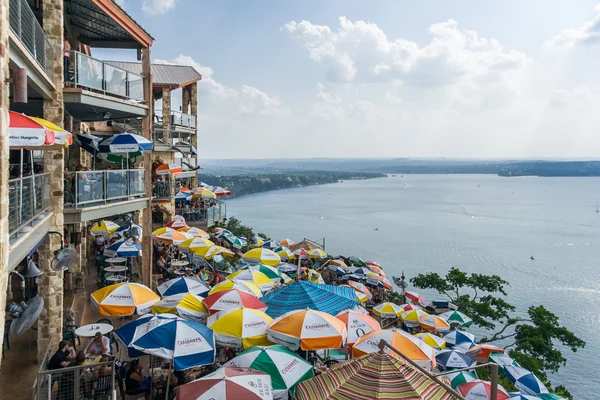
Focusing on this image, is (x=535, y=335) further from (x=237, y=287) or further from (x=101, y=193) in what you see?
(x=101, y=193)

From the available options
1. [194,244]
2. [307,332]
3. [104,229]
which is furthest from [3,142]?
[104,229]

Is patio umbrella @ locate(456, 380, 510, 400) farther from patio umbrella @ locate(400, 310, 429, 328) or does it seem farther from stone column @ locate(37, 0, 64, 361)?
stone column @ locate(37, 0, 64, 361)

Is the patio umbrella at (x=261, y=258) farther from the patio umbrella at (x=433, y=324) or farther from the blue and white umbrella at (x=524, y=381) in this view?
the blue and white umbrella at (x=524, y=381)

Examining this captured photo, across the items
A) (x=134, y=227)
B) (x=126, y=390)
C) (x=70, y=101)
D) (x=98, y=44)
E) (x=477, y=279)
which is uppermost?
(x=98, y=44)

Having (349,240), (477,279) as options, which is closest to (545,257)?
(349,240)

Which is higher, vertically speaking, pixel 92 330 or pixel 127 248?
pixel 127 248

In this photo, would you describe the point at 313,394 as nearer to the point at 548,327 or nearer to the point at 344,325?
Answer: the point at 344,325

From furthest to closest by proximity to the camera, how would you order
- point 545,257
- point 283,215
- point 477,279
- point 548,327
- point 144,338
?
point 283,215
point 545,257
point 477,279
point 548,327
point 144,338
